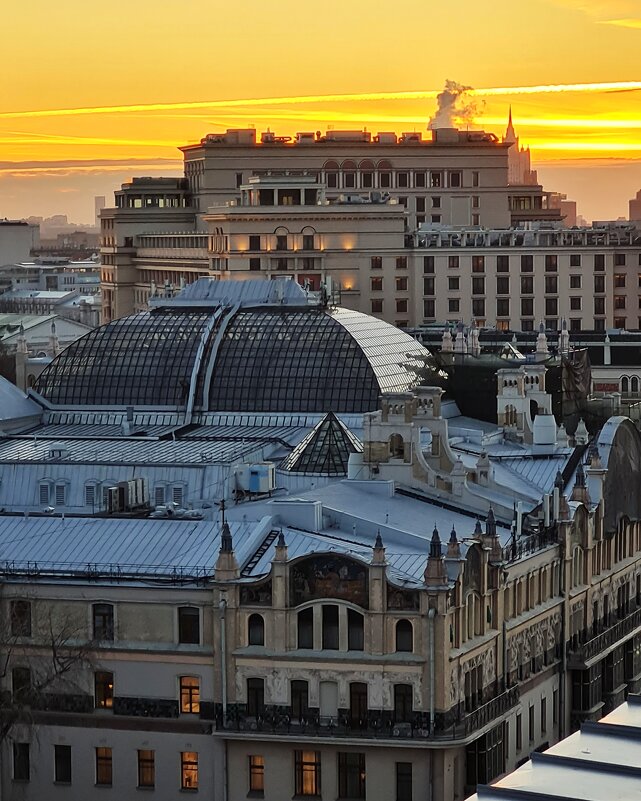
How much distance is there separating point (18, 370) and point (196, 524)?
52178 mm

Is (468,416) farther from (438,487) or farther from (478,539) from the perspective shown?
(478,539)

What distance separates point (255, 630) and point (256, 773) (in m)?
5.66

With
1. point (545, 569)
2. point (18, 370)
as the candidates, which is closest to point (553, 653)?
point (545, 569)

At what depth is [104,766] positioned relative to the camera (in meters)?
103

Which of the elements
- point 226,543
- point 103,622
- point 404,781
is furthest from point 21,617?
point 404,781

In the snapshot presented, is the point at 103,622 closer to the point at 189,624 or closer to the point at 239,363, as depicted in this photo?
the point at 189,624

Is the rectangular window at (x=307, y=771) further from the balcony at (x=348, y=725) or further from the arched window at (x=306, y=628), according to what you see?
the arched window at (x=306, y=628)

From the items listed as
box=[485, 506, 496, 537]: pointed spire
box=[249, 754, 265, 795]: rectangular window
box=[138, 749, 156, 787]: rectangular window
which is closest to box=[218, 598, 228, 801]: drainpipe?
box=[249, 754, 265, 795]: rectangular window

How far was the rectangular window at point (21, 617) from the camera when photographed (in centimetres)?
10306

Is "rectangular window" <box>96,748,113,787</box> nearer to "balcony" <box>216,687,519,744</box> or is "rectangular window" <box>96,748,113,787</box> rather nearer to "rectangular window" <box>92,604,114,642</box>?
"rectangular window" <box>92,604,114,642</box>

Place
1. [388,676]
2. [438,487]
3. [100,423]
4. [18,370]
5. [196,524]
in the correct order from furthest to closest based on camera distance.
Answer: [18,370] < [100,423] < [438,487] < [196,524] < [388,676]

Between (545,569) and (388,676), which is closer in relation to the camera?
(388,676)

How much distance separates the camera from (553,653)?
11338cm

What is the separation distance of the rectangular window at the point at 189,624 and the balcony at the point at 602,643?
2032 centimetres
